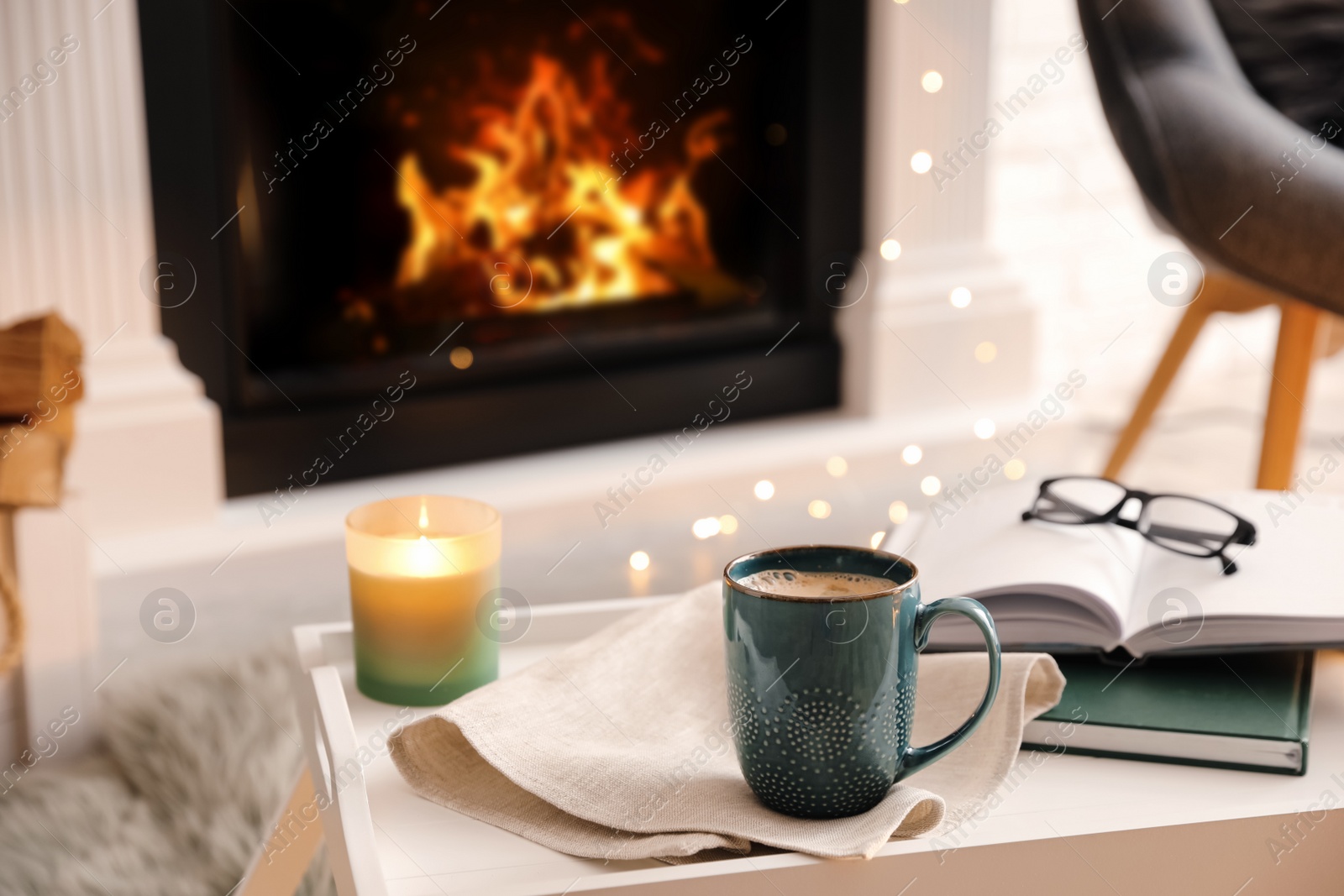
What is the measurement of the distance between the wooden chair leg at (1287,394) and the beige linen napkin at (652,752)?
756 millimetres

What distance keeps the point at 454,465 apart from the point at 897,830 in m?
1.33

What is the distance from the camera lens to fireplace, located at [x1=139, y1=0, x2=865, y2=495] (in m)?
1.60

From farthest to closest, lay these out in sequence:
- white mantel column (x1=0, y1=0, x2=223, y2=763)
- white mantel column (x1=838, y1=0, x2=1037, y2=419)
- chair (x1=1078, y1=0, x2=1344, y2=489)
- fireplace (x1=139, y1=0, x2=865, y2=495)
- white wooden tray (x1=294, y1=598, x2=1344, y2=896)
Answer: white mantel column (x1=838, y1=0, x2=1037, y2=419) < fireplace (x1=139, y1=0, x2=865, y2=495) < white mantel column (x1=0, y1=0, x2=223, y2=763) < chair (x1=1078, y1=0, x2=1344, y2=489) < white wooden tray (x1=294, y1=598, x2=1344, y2=896)

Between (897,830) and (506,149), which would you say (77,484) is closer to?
(506,149)

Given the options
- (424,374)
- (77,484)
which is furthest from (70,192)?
(424,374)

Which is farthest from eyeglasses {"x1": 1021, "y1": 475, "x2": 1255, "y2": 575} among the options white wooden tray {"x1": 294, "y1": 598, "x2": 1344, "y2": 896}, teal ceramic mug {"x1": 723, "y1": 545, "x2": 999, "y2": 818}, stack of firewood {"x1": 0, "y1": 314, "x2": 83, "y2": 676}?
stack of firewood {"x1": 0, "y1": 314, "x2": 83, "y2": 676}

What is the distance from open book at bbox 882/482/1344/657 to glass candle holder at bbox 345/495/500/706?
0.24 m

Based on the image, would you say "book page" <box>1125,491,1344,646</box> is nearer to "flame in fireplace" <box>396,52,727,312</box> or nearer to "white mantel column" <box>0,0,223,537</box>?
"white mantel column" <box>0,0,223,537</box>

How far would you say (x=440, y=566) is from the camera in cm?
73

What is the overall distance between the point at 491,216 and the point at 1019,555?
1218 millimetres

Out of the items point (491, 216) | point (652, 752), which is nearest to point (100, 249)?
point (491, 216)

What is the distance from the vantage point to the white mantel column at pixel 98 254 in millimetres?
1409

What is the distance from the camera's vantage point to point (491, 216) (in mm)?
→ 1802

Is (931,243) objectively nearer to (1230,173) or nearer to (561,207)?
(561,207)
